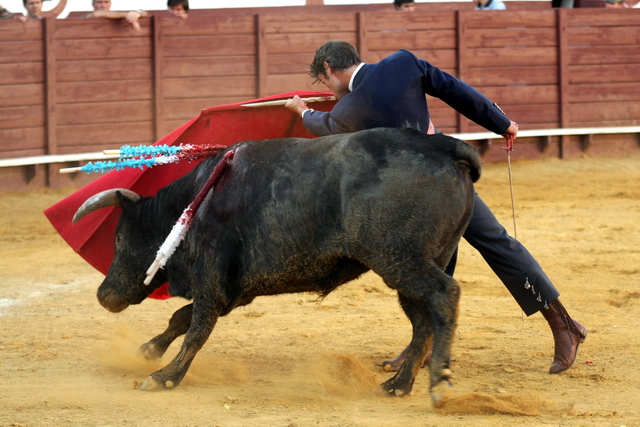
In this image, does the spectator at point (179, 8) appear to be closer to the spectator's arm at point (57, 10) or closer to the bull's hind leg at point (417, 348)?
the spectator's arm at point (57, 10)

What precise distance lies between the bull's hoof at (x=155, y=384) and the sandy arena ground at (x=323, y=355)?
46mm

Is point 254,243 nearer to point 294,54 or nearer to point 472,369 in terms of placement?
point 472,369

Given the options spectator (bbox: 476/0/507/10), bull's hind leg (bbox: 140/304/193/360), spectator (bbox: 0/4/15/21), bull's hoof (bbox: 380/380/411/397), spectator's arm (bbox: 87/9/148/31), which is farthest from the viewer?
spectator (bbox: 476/0/507/10)

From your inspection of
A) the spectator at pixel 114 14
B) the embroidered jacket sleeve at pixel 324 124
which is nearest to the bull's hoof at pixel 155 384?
the embroidered jacket sleeve at pixel 324 124

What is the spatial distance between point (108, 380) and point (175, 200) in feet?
2.69

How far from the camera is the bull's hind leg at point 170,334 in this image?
369cm

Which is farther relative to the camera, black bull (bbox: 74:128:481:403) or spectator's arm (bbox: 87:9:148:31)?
spectator's arm (bbox: 87:9:148:31)

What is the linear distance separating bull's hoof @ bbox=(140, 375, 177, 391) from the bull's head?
0.59m

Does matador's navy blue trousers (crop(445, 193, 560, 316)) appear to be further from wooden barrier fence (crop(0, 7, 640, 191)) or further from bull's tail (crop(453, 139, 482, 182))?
wooden barrier fence (crop(0, 7, 640, 191))

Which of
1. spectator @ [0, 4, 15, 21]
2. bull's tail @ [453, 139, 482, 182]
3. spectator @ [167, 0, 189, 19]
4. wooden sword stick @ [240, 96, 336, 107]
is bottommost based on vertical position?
bull's tail @ [453, 139, 482, 182]

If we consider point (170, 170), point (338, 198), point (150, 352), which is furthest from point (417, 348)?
point (170, 170)

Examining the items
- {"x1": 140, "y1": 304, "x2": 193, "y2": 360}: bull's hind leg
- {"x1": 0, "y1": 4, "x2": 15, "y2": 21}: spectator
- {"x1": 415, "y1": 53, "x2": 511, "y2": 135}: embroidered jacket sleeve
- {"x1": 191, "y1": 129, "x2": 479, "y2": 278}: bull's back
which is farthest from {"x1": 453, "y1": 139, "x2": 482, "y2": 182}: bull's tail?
{"x1": 0, "y1": 4, "x2": 15, "y2": 21}: spectator

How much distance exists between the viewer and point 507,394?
321 centimetres

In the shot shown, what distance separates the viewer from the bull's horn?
3.69m
